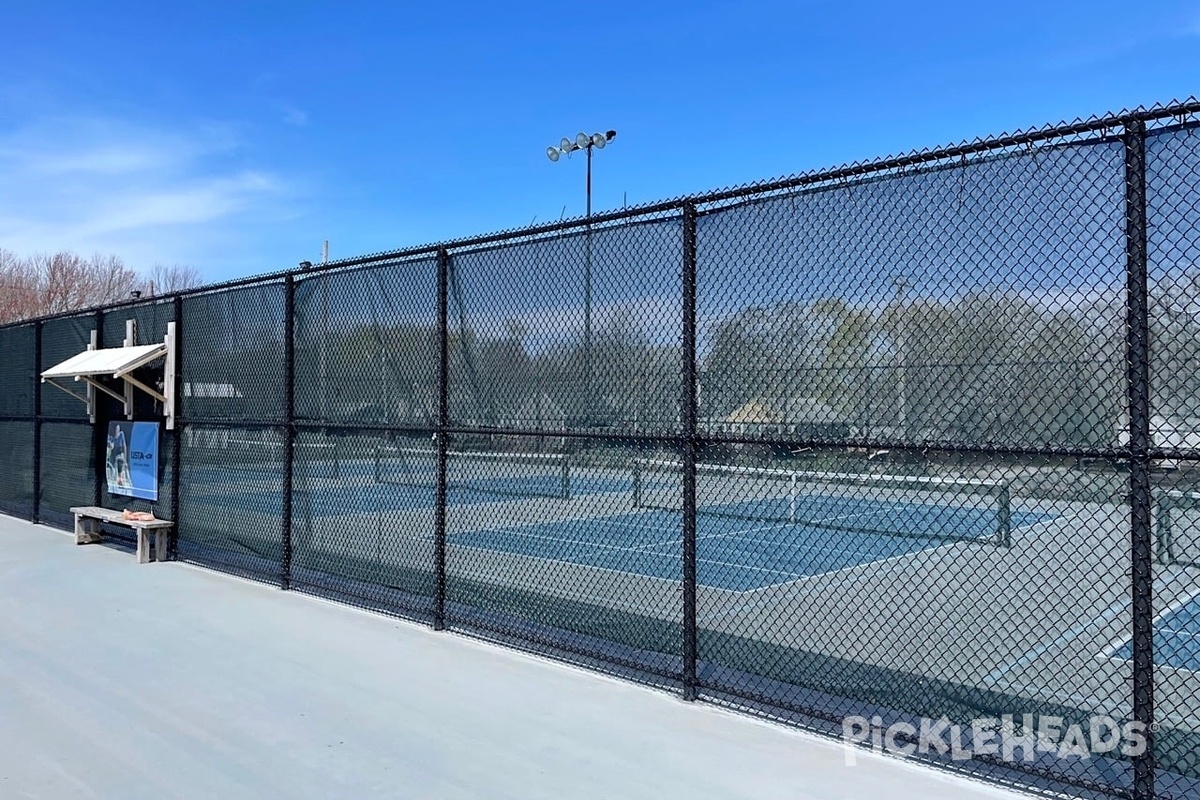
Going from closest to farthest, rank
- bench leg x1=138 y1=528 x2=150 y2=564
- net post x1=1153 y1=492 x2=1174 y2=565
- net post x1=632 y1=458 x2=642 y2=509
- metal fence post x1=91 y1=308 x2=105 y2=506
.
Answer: net post x1=1153 y1=492 x2=1174 y2=565, net post x1=632 y1=458 x2=642 y2=509, bench leg x1=138 y1=528 x2=150 y2=564, metal fence post x1=91 y1=308 x2=105 y2=506

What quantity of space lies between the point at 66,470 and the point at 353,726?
9.15 metres

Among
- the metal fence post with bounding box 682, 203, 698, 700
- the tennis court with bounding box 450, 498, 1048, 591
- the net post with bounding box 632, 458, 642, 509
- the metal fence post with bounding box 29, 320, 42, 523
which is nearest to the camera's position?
the metal fence post with bounding box 682, 203, 698, 700

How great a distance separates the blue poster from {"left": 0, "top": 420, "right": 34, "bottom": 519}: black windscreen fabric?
2789 millimetres

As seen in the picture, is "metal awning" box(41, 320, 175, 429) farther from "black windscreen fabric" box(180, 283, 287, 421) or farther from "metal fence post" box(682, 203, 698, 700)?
"metal fence post" box(682, 203, 698, 700)

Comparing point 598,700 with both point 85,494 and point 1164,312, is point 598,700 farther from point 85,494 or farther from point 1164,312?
point 85,494

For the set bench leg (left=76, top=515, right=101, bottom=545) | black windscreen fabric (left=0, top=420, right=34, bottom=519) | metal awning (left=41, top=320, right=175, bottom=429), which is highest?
metal awning (left=41, top=320, right=175, bottom=429)

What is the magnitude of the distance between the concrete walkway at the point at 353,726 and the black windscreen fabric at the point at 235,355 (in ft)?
7.64

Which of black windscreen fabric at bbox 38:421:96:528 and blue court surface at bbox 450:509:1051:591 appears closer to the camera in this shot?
blue court surface at bbox 450:509:1051:591

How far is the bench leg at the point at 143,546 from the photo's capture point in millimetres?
9397

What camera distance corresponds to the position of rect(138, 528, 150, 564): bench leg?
9397mm

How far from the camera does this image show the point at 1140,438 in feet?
11.7

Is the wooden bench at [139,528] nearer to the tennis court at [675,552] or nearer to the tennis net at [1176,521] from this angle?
the tennis court at [675,552]

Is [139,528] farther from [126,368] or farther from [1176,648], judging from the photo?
[1176,648]

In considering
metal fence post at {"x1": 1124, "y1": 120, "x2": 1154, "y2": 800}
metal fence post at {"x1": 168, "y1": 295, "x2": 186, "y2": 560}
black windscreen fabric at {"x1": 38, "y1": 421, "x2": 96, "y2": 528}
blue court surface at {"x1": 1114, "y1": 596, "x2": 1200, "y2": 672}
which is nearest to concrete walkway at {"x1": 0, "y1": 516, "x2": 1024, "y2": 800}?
metal fence post at {"x1": 1124, "y1": 120, "x2": 1154, "y2": 800}
